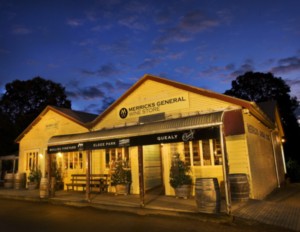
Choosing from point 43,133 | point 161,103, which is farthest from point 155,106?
point 43,133

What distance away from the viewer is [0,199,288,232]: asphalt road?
7.04m

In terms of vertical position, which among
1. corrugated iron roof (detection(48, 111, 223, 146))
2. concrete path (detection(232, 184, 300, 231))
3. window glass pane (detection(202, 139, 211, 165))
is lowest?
concrete path (detection(232, 184, 300, 231))

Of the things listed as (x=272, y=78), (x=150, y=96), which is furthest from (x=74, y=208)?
(x=272, y=78)

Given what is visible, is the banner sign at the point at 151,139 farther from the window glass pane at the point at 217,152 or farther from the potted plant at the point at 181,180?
the window glass pane at the point at 217,152

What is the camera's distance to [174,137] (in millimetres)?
9234

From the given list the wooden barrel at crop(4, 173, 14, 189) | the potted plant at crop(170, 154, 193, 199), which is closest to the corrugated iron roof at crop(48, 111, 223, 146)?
the potted plant at crop(170, 154, 193, 199)

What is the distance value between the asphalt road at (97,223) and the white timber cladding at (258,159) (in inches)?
137

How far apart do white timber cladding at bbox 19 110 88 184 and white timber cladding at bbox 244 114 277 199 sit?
938 cm

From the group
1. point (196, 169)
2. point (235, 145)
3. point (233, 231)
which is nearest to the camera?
point (233, 231)

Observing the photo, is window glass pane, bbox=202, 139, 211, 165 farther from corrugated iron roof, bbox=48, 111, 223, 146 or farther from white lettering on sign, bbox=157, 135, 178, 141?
white lettering on sign, bbox=157, 135, 178, 141

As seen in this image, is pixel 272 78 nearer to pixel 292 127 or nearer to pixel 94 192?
pixel 292 127

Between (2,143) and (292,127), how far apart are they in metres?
30.4

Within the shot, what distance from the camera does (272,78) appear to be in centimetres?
3603

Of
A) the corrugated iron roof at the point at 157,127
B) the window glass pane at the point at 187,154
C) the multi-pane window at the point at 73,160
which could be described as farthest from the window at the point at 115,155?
the window glass pane at the point at 187,154
